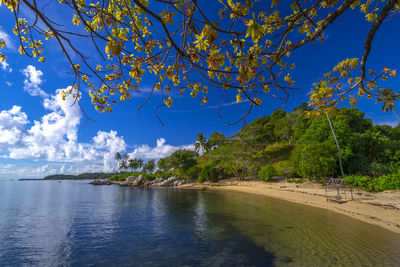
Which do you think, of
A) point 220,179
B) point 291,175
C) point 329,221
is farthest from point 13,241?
point 220,179

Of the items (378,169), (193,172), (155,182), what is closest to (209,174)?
(193,172)

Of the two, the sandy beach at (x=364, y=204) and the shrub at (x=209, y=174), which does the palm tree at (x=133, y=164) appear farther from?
the sandy beach at (x=364, y=204)

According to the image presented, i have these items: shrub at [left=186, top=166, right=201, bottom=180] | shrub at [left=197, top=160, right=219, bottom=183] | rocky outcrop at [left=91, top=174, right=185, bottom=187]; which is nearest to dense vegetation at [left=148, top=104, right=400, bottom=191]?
shrub at [left=197, top=160, right=219, bottom=183]

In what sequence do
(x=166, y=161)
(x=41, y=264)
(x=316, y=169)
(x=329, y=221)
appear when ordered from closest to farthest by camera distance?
(x=41, y=264), (x=329, y=221), (x=316, y=169), (x=166, y=161)

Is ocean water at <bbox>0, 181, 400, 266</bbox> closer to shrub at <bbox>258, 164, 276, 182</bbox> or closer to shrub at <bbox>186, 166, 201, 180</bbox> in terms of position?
shrub at <bbox>258, 164, 276, 182</bbox>

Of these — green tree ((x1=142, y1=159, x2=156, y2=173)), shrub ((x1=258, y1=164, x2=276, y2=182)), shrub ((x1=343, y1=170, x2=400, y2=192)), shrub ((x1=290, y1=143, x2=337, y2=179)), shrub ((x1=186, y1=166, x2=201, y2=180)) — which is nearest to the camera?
shrub ((x1=343, y1=170, x2=400, y2=192))

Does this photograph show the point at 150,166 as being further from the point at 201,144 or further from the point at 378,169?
the point at 378,169

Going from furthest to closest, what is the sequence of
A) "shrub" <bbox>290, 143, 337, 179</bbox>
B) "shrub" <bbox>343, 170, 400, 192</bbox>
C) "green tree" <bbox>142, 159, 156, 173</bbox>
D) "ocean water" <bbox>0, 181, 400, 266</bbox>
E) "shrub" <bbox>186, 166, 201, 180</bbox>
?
"green tree" <bbox>142, 159, 156, 173</bbox> → "shrub" <bbox>186, 166, 201, 180</bbox> → "shrub" <bbox>290, 143, 337, 179</bbox> → "shrub" <bbox>343, 170, 400, 192</bbox> → "ocean water" <bbox>0, 181, 400, 266</bbox>

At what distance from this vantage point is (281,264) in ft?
22.2

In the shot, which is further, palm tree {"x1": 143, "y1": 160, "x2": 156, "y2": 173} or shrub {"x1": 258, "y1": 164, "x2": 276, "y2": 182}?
palm tree {"x1": 143, "y1": 160, "x2": 156, "y2": 173}

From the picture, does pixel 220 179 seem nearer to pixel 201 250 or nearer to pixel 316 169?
pixel 316 169

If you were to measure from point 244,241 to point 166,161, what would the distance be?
201 ft

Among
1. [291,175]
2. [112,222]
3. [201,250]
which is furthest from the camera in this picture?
[291,175]

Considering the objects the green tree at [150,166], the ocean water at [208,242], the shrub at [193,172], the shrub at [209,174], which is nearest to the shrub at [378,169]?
the ocean water at [208,242]
